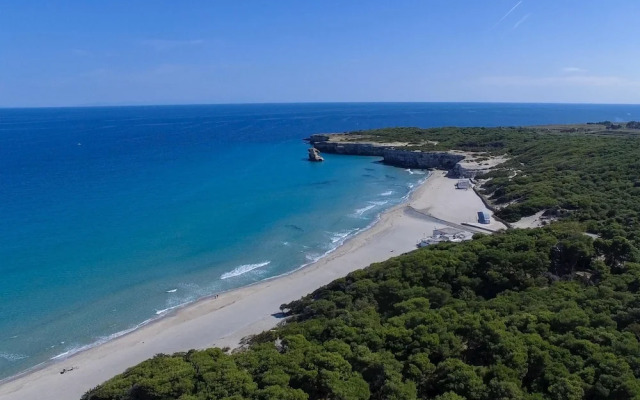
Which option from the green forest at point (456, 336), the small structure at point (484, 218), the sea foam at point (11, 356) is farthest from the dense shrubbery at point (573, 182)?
the sea foam at point (11, 356)

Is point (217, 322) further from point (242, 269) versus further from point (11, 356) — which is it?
point (11, 356)

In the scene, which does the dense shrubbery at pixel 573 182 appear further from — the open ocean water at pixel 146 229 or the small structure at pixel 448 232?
the open ocean water at pixel 146 229

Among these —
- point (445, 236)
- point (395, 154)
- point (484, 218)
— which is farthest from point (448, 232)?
point (395, 154)

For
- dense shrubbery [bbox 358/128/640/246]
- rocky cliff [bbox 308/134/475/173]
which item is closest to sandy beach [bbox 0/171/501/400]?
dense shrubbery [bbox 358/128/640/246]

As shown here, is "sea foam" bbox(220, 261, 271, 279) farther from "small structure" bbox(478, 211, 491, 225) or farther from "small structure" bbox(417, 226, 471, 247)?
"small structure" bbox(478, 211, 491, 225)

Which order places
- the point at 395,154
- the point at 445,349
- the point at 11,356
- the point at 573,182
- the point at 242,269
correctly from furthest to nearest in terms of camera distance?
the point at 395,154
the point at 573,182
the point at 242,269
the point at 11,356
the point at 445,349

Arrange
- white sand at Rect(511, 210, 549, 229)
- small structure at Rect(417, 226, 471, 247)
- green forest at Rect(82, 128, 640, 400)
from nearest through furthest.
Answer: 1. green forest at Rect(82, 128, 640, 400)
2. small structure at Rect(417, 226, 471, 247)
3. white sand at Rect(511, 210, 549, 229)

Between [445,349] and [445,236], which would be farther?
[445,236]
